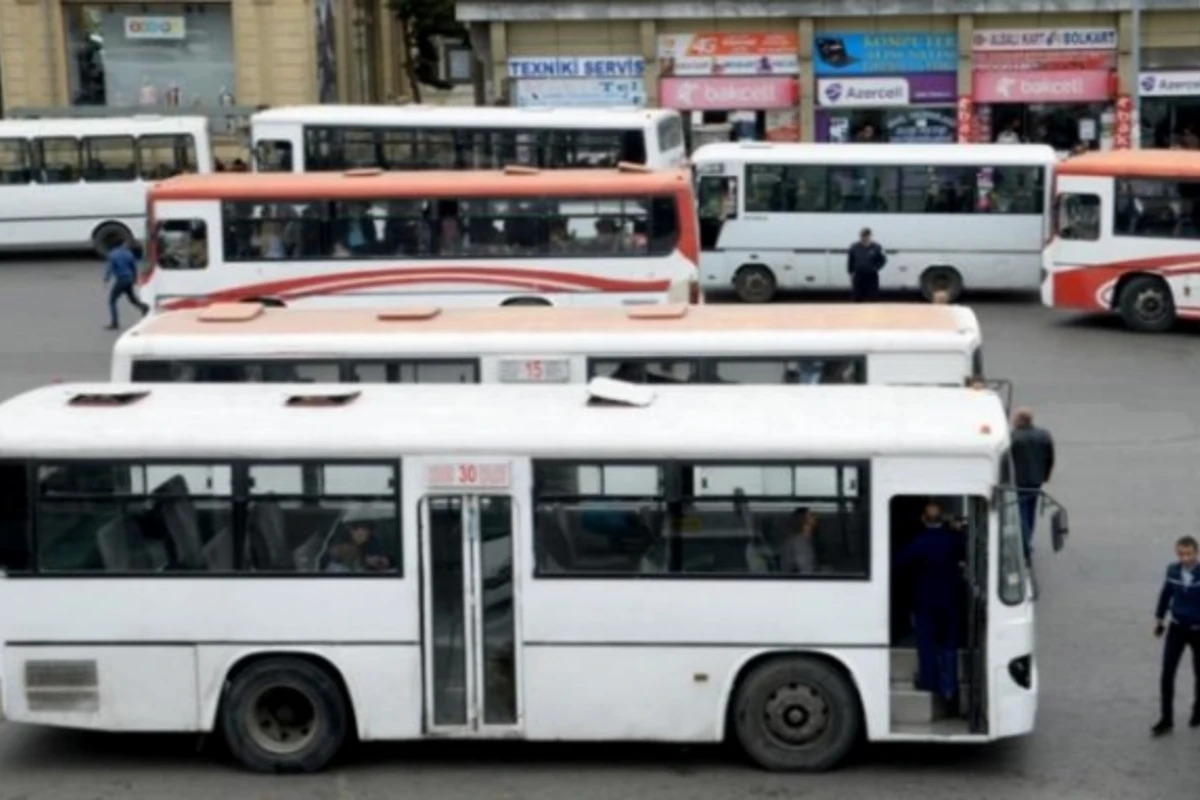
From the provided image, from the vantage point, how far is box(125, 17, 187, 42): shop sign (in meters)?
50.7

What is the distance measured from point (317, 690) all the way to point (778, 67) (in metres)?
33.7

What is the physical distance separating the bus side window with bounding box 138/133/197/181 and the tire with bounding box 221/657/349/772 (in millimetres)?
27852

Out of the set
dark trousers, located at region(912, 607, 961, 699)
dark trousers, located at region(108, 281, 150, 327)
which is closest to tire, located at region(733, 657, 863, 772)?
dark trousers, located at region(912, 607, 961, 699)

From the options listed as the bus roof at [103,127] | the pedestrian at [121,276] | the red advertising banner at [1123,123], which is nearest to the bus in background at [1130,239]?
the pedestrian at [121,276]

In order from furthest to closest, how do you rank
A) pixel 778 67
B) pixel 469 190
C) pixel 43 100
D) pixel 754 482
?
pixel 43 100 → pixel 778 67 → pixel 469 190 → pixel 754 482

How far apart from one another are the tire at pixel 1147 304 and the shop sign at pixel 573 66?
16955mm

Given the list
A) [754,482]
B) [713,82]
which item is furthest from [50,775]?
[713,82]

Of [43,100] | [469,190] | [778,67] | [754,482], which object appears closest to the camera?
[754,482]

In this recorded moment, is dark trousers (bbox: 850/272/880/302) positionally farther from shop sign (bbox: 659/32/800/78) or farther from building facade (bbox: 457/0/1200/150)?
shop sign (bbox: 659/32/800/78)

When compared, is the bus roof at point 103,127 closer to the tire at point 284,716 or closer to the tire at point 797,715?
the tire at point 284,716

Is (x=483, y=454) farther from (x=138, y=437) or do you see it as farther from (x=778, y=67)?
(x=778, y=67)

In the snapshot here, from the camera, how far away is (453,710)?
1310 cm

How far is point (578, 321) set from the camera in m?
19.0

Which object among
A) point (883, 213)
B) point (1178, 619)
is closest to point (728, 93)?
point (883, 213)
